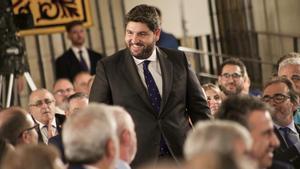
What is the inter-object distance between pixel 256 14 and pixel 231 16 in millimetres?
373

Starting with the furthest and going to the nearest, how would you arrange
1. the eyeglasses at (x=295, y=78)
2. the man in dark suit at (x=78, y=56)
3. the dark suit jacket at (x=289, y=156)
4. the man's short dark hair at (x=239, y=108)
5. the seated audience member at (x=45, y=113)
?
the man in dark suit at (x=78, y=56) → the eyeglasses at (x=295, y=78) → the seated audience member at (x=45, y=113) → the dark suit jacket at (x=289, y=156) → the man's short dark hair at (x=239, y=108)

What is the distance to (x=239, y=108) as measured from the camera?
13.0 feet

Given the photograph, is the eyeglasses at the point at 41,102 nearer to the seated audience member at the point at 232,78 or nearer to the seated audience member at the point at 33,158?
the seated audience member at the point at 232,78

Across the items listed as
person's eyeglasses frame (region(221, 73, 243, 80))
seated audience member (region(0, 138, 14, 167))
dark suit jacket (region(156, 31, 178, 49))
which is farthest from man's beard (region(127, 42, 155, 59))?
dark suit jacket (region(156, 31, 178, 49))

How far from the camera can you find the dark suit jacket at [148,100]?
16.4ft

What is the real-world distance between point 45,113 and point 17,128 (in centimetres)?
255

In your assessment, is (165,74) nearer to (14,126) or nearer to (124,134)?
(14,126)

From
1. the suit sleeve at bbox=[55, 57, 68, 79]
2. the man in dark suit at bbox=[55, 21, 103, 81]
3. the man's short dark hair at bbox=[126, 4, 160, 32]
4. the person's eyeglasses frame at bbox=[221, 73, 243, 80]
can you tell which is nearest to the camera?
the man's short dark hair at bbox=[126, 4, 160, 32]

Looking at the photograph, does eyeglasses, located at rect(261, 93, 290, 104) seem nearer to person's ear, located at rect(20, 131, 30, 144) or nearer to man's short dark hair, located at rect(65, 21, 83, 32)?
person's ear, located at rect(20, 131, 30, 144)

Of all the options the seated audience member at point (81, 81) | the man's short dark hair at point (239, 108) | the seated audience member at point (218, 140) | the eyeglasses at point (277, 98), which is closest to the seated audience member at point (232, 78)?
the seated audience member at point (81, 81)

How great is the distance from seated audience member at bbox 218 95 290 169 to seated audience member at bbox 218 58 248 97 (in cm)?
327

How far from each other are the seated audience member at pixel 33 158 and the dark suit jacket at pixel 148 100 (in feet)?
6.07

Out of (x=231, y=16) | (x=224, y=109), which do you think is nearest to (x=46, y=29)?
(x=231, y=16)

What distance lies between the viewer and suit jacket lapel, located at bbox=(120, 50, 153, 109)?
4.99 m
